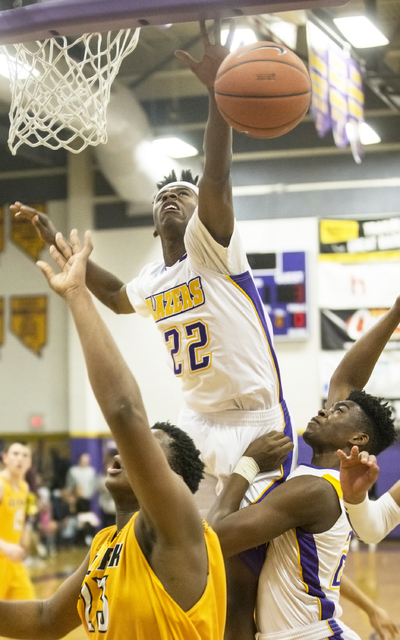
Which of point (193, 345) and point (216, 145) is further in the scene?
point (193, 345)

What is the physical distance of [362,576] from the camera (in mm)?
8727

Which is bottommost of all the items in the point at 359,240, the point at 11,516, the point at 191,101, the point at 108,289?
the point at 11,516

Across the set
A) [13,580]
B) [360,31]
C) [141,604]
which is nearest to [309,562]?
[141,604]

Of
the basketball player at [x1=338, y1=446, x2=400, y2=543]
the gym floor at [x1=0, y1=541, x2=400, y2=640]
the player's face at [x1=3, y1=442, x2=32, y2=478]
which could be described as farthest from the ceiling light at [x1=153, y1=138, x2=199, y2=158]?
the basketball player at [x1=338, y1=446, x2=400, y2=543]

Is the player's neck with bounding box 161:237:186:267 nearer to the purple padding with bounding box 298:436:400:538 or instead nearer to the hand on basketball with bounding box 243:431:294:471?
the hand on basketball with bounding box 243:431:294:471

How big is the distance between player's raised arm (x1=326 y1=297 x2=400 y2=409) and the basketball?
104 cm

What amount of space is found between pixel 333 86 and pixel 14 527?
230 inches

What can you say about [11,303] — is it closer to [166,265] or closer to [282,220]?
[282,220]

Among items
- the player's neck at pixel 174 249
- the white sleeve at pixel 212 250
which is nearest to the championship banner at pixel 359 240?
the player's neck at pixel 174 249

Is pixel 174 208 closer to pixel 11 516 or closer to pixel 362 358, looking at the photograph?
pixel 362 358

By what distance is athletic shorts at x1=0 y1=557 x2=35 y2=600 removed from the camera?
5.80m

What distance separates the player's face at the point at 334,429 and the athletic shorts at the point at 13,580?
12.1 feet

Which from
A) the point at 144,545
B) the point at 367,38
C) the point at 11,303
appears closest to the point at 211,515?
the point at 144,545

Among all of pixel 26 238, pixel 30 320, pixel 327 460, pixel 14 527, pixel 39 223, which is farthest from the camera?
pixel 26 238
